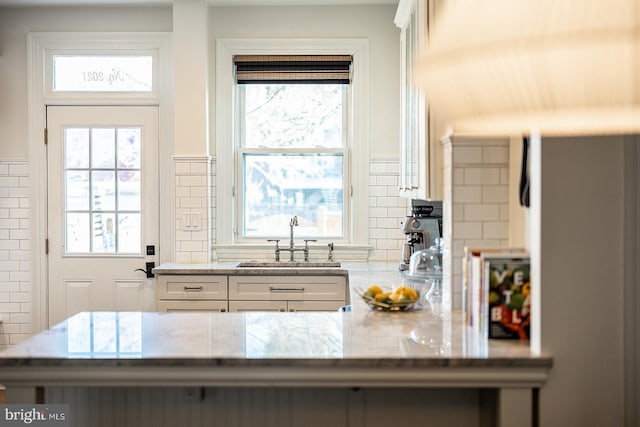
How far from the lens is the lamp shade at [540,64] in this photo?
534mm

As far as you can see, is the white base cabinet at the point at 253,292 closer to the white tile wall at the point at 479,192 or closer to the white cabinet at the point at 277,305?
the white cabinet at the point at 277,305

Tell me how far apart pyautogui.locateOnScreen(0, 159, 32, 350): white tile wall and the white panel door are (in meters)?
0.19

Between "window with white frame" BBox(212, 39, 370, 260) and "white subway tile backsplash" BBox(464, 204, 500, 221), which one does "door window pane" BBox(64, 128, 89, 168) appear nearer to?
"window with white frame" BBox(212, 39, 370, 260)

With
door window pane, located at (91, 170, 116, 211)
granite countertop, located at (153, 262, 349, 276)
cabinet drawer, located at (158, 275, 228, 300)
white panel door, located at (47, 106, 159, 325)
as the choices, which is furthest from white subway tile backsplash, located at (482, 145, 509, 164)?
door window pane, located at (91, 170, 116, 211)

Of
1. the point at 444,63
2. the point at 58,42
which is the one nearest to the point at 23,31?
the point at 58,42

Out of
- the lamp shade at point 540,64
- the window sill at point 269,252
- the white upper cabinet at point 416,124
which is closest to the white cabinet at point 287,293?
the window sill at point 269,252

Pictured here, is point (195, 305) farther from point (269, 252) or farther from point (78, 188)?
point (78, 188)

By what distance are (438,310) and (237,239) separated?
254cm

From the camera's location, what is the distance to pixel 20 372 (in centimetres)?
212

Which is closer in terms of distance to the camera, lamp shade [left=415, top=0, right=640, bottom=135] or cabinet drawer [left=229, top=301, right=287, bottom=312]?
lamp shade [left=415, top=0, right=640, bottom=135]

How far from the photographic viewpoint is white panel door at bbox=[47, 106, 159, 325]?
5121mm

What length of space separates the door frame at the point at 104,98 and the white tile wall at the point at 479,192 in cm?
275

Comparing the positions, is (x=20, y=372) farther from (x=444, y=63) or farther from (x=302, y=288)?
(x=302, y=288)

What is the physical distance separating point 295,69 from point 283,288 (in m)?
1.64
